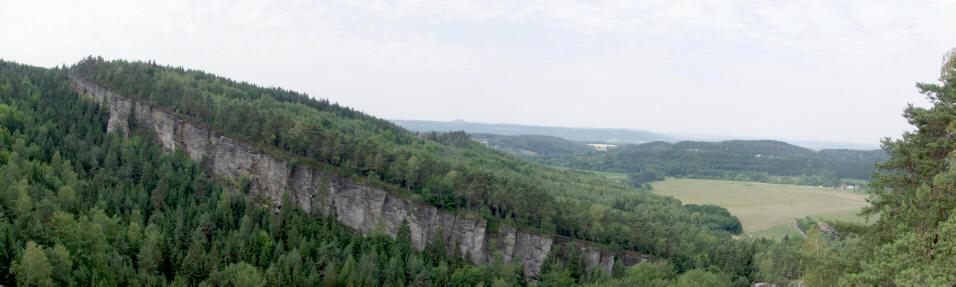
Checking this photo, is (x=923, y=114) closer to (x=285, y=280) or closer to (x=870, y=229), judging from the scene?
(x=870, y=229)

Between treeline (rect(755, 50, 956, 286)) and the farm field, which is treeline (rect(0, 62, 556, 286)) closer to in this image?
treeline (rect(755, 50, 956, 286))

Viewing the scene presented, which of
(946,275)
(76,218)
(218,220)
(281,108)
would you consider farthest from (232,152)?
(946,275)

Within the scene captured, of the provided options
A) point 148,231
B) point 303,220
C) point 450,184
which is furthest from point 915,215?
point 303,220

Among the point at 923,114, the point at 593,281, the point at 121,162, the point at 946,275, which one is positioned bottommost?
the point at 593,281

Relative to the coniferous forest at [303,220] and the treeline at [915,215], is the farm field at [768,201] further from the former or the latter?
the treeline at [915,215]

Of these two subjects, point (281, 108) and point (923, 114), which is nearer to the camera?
point (923, 114)

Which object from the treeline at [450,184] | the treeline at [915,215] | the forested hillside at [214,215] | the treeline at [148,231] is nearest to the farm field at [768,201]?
the forested hillside at [214,215]
